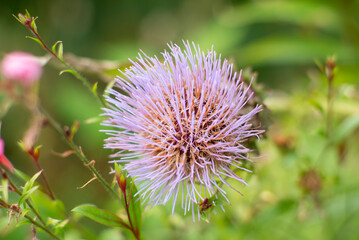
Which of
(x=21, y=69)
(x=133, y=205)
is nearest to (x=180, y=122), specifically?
(x=133, y=205)

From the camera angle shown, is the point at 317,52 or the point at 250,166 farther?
the point at 317,52

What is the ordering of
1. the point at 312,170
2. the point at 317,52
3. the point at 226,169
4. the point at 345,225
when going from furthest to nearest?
the point at 317,52 < the point at 345,225 < the point at 312,170 < the point at 226,169

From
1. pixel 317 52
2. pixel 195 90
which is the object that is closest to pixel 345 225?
pixel 195 90

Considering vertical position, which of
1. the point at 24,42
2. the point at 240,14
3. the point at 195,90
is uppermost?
the point at 240,14

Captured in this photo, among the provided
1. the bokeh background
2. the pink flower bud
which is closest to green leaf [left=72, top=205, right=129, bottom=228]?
the bokeh background

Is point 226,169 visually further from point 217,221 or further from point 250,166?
point 217,221

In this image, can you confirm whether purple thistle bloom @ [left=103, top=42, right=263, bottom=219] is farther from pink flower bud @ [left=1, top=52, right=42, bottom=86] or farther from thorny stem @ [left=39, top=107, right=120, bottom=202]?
pink flower bud @ [left=1, top=52, right=42, bottom=86]

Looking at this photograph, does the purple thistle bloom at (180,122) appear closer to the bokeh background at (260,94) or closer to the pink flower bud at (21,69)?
the bokeh background at (260,94)
